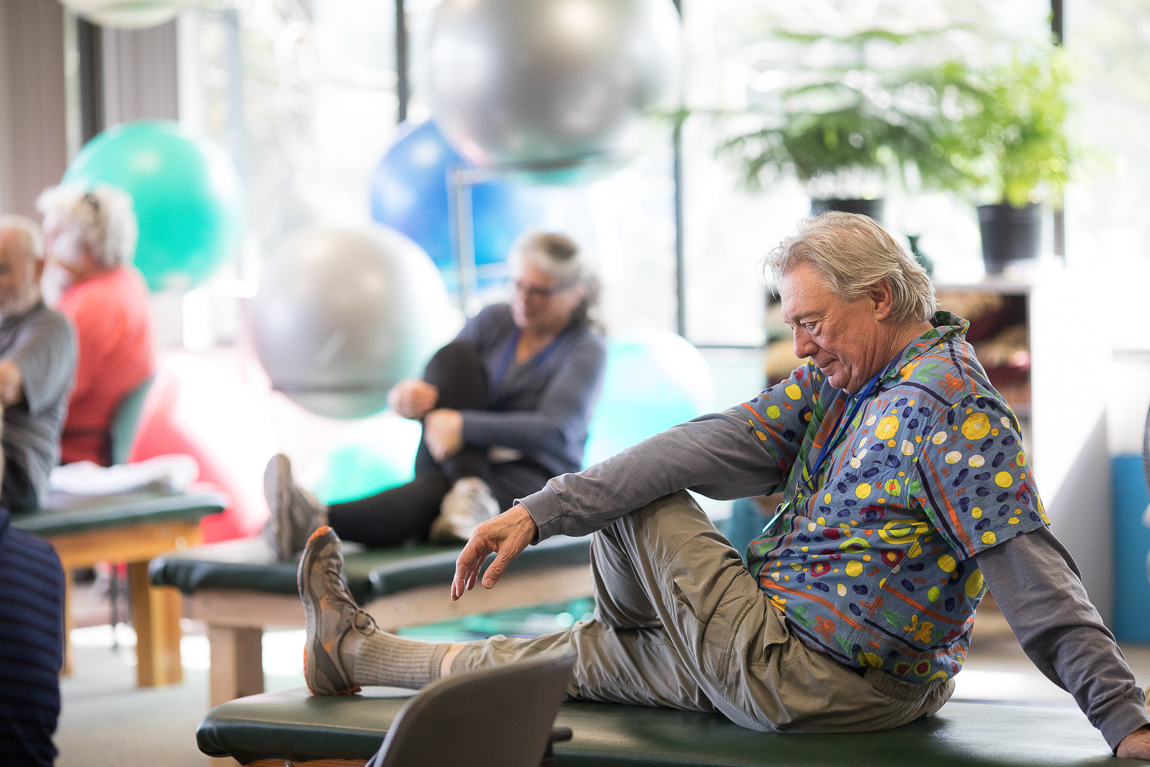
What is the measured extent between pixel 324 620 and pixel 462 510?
1.01 meters

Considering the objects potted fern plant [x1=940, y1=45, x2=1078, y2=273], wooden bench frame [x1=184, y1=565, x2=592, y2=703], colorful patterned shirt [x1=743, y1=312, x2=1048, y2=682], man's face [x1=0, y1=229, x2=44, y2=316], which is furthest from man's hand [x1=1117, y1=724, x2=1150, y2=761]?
man's face [x1=0, y1=229, x2=44, y2=316]

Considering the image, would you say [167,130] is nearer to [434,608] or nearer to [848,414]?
[434,608]

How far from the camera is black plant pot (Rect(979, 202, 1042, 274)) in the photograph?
348cm

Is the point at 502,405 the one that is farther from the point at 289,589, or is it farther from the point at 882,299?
the point at 882,299

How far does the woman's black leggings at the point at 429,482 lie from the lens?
9.10 ft

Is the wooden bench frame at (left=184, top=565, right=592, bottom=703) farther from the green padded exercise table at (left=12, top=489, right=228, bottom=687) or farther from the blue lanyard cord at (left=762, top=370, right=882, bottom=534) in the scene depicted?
the blue lanyard cord at (left=762, top=370, right=882, bottom=534)

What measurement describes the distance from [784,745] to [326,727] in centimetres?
62

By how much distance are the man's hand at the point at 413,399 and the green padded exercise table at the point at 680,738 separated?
116 centimetres

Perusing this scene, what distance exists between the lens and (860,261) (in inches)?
61.5

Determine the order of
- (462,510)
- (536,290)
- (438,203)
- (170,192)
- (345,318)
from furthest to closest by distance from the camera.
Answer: (170,192) → (438,203) → (345,318) → (536,290) → (462,510)

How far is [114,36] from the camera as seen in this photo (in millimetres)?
5656

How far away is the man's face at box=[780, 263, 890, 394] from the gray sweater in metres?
1.45

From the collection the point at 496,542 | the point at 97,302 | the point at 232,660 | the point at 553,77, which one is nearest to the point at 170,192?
the point at 97,302

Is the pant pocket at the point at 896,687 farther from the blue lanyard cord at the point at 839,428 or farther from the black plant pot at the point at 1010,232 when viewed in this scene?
the black plant pot at the point at 1010,232
